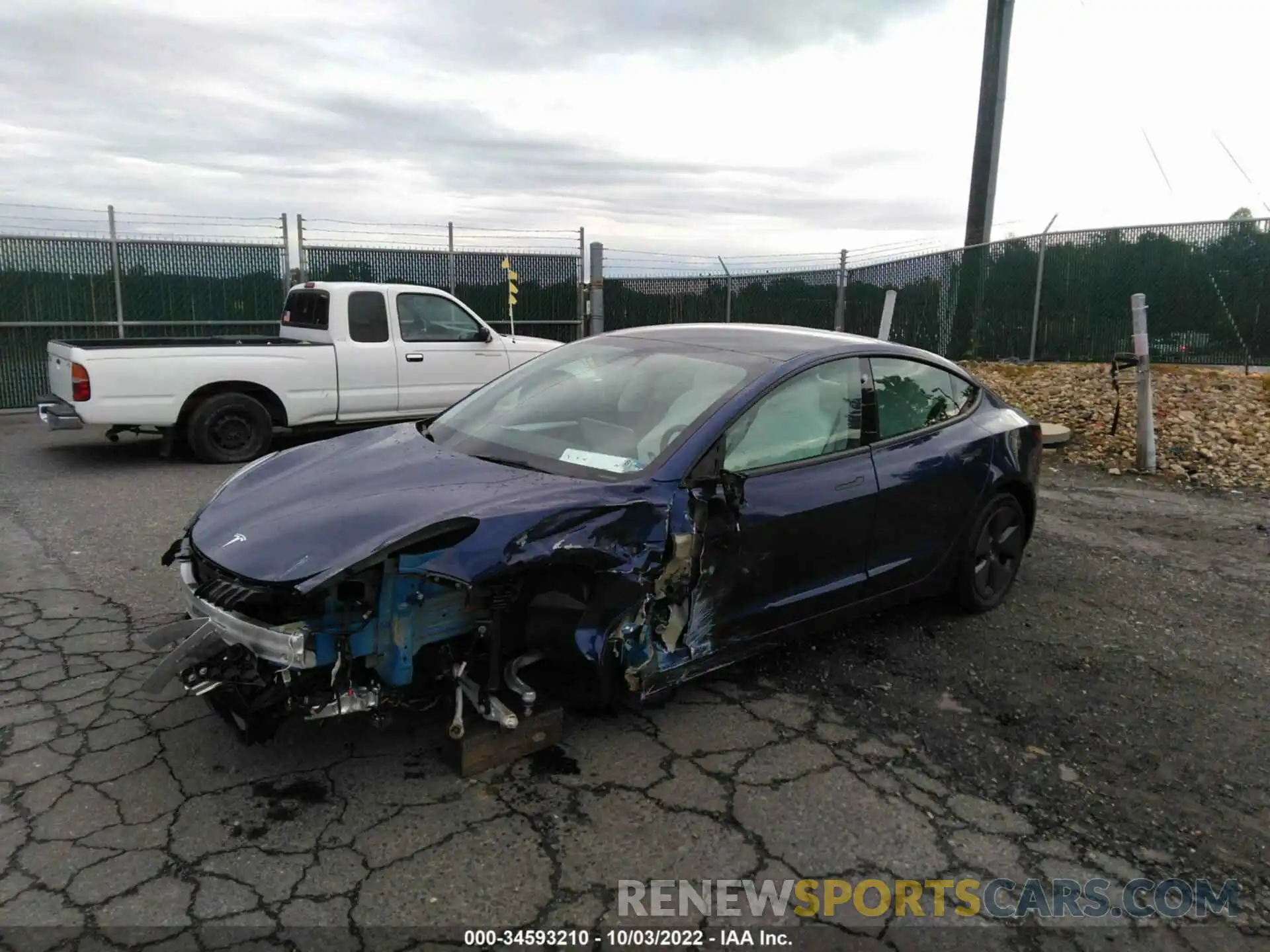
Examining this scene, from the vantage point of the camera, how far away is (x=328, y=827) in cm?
287

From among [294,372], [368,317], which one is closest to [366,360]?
[368,317]

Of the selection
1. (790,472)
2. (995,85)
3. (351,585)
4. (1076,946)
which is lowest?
(1076,946)

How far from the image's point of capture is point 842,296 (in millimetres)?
15352

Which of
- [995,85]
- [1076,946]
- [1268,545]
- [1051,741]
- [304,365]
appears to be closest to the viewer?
[1076,946]

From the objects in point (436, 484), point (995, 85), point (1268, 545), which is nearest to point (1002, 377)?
point (995, 85)

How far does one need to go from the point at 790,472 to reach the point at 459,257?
1242 cm

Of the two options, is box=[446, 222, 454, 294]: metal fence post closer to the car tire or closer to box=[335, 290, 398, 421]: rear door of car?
box=[335, 290, 398, 421]: rear door of car

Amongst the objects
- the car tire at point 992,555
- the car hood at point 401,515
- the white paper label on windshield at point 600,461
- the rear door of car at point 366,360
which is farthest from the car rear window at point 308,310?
the car tire at point 992,555

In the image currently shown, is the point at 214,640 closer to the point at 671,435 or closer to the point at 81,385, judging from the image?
the point at 671,435

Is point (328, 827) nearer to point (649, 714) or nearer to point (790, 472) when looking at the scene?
point (649, 714)

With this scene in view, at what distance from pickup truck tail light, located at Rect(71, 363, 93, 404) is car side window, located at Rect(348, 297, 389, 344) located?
93.4 inches

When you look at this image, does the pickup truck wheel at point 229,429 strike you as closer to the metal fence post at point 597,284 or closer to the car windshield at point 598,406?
the car windshield at point 598,406
